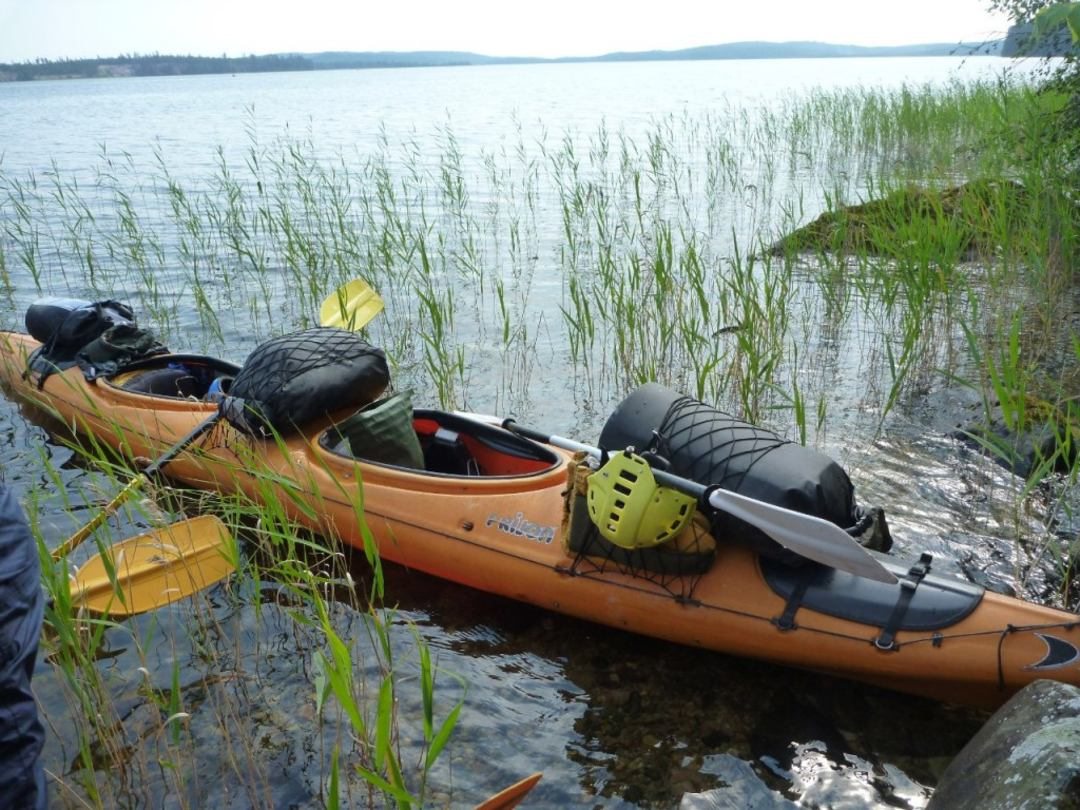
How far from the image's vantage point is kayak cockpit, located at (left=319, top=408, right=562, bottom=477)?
386 centimetres

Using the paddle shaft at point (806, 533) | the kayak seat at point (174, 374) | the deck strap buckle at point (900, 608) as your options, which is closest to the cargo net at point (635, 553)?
the paddle shaft at point (806, 533)

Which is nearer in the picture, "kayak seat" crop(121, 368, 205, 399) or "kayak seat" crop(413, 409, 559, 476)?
"kayak seat" crop(413, 409, 559, 476)

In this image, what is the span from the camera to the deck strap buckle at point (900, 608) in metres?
2.81

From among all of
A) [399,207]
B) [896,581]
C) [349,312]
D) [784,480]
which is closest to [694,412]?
[784,480]

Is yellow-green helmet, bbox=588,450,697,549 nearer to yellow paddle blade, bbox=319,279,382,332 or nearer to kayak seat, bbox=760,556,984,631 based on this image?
kayak seat, bbox=760,556,984,631

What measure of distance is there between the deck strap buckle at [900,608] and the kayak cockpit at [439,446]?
137 cm

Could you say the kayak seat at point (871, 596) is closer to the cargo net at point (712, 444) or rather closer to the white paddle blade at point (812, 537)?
the white paddle blade at point (812, 537)

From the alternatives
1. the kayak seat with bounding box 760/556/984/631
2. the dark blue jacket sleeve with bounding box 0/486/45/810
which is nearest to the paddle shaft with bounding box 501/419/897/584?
the kayak seat with bounding box 760/556/984/631

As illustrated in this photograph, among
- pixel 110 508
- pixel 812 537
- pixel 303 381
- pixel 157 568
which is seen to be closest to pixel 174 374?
pixel 303 381

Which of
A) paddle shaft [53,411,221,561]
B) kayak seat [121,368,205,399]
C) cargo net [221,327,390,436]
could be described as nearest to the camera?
paddle shaft [53,411,221,561]

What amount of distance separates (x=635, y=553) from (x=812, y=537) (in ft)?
2.22

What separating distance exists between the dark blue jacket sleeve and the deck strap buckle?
2255 mm

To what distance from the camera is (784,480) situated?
292 cm

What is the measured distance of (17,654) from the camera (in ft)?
5.46
